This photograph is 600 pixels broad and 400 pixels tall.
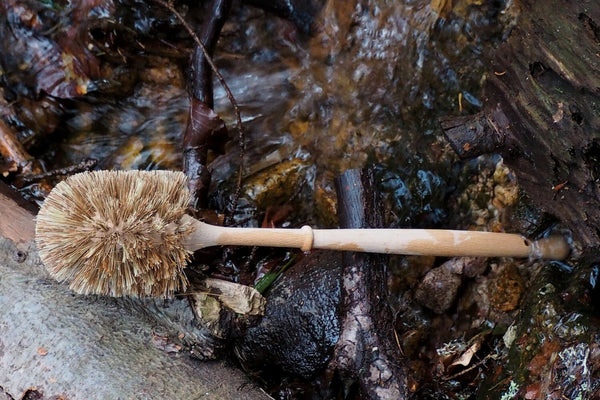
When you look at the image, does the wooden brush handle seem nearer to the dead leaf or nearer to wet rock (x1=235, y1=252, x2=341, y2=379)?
wet rock (x1=235, y1=252, x2=341, y2=379)

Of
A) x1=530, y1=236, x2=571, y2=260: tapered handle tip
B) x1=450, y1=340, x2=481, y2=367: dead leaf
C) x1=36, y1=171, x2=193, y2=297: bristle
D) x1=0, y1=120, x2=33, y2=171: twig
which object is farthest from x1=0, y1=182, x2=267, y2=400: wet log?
x1=530, y1=236, x2=571, y2=260: tapered handle tip

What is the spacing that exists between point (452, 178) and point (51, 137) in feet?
7.95

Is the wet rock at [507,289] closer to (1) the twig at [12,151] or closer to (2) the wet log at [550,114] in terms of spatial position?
(2) the wet log at [550,114]

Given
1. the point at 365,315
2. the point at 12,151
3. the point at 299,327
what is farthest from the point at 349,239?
the point at 12,151

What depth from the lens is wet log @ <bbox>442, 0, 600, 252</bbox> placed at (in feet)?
5.92

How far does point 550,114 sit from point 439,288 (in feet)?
3.66

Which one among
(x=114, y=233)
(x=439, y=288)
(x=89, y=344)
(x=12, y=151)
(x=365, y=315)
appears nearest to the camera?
(x=114, y=233)

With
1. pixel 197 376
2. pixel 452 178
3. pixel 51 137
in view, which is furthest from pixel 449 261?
pixel 51 137

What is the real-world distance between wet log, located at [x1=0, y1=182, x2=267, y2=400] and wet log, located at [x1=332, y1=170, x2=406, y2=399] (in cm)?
43

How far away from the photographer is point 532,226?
96.0 inches

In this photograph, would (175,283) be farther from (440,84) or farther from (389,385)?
(440,84)

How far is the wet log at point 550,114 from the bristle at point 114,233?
46.5 inches

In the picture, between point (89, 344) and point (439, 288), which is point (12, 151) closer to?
point (89, 344)

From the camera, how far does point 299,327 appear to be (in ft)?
7.90
